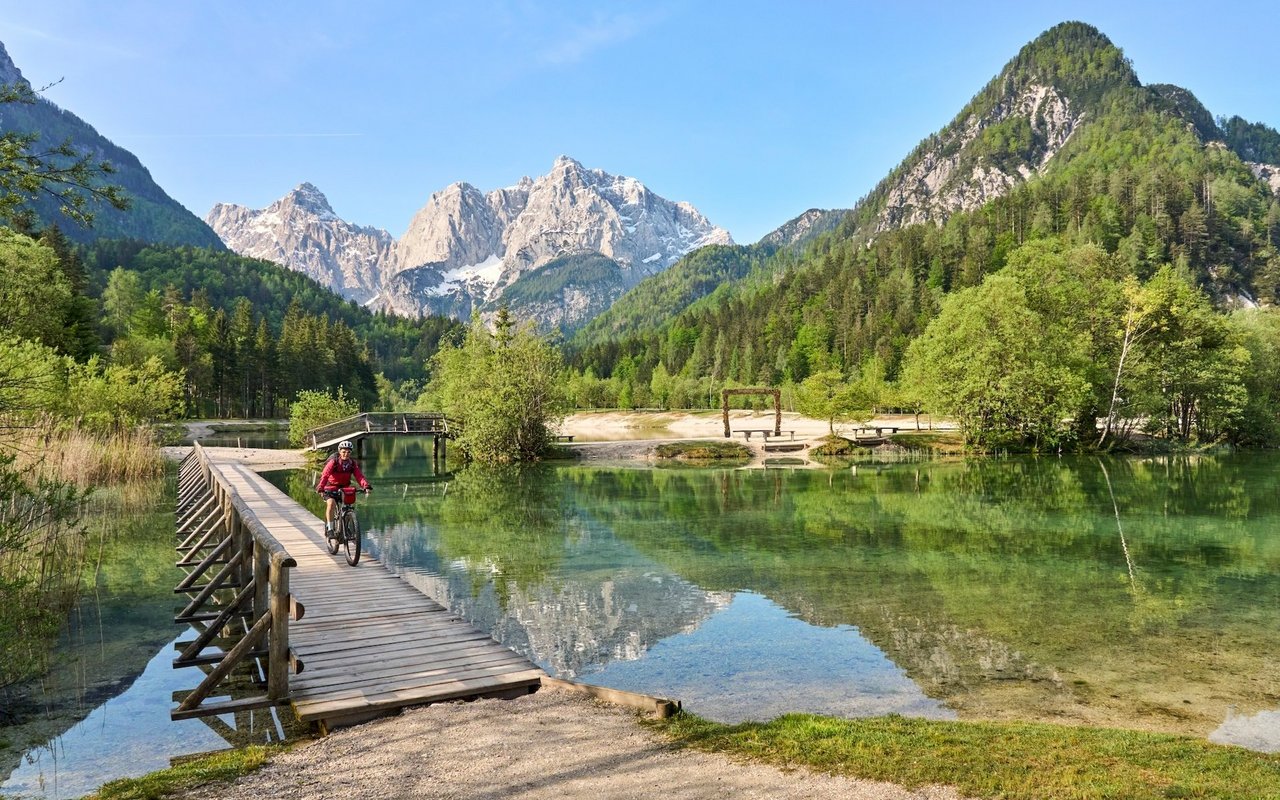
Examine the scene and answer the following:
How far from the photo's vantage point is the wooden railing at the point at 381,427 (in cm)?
5368

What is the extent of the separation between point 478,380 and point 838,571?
36856 mm

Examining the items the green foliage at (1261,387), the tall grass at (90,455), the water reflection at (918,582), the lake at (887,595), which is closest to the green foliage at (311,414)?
the tall grass at (90,455)

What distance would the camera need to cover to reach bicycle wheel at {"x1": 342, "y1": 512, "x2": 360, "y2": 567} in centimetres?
1631

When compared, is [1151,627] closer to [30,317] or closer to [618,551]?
[618,551]

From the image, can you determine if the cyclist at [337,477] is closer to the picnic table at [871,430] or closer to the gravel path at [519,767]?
the gravel path at [519,767]

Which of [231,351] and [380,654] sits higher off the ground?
[231,351]

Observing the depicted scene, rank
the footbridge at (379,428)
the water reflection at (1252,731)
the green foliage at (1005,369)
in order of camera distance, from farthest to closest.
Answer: the footbridge at (379,428) → the green foliage at (1005,369) → the water reflection at (1252,731)

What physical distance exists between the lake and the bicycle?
1969 mm

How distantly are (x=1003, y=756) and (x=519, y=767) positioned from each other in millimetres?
4431

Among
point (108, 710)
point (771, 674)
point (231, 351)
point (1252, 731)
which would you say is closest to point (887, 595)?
point (771, 674)

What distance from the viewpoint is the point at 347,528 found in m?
16.6

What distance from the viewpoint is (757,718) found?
9.27 meters

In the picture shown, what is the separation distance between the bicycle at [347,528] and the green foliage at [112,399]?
67.2ft

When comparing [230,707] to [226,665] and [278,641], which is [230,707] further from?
[278,641]
